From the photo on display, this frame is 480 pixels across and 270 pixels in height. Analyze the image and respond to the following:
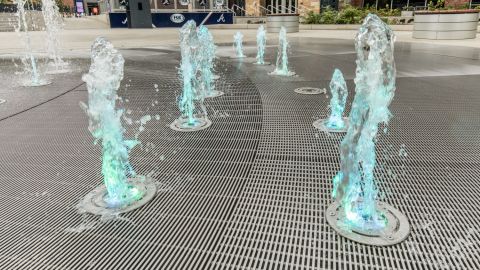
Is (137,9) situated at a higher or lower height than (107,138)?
higher

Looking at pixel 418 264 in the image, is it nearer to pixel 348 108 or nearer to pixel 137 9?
pixel 348 108

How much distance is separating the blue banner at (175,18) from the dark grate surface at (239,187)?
22737 millimetres

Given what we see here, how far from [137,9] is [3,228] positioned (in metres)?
24.7

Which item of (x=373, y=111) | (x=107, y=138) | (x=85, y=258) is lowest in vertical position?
(x=85, y=258)

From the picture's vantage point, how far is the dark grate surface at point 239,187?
2041 mm

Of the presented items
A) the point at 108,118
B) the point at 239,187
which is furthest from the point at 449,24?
the point at 108,118

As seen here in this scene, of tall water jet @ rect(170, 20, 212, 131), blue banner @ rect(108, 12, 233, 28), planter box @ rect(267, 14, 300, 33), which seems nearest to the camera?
tall water jet @ rect(170, 20, 212, 131)

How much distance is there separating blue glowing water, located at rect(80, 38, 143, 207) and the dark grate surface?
260 millimetres

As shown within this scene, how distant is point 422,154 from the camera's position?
131 inches

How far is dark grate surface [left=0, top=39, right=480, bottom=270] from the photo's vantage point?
2041mm

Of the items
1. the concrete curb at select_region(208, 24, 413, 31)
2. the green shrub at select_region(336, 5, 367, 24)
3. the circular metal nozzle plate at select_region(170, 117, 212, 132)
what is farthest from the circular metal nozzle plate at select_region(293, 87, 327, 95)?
the green shrub at select_region(336, 5, 367, 24)

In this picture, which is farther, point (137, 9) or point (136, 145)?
point (137, 9)

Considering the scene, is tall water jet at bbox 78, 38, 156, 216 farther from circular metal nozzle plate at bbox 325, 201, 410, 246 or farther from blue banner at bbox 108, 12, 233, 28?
blue banner at bbox 108, 12, 233, 28

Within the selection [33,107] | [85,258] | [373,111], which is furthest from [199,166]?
[33,107]
